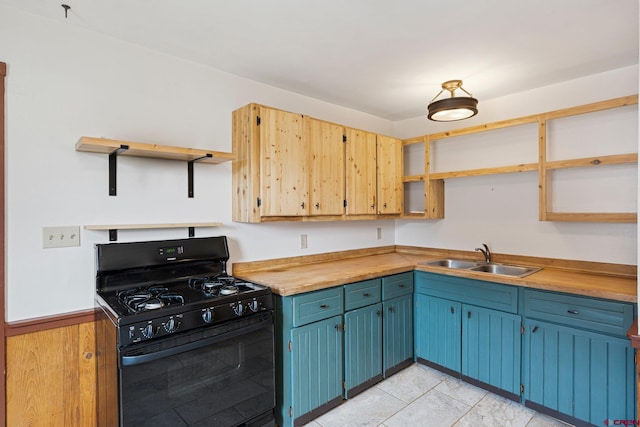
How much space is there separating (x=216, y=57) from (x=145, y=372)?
6.42 feet

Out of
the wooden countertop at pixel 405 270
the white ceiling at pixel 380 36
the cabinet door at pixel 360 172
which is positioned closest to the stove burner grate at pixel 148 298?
the wooden countertop at pixel 405 270

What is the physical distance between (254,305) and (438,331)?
172cm

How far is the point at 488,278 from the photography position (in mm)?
2547

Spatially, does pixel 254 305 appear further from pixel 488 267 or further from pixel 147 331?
pixel 488 267

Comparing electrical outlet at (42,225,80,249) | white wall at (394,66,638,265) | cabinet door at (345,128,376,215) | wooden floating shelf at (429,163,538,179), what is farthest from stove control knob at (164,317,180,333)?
white wall at (394,66,638,265)

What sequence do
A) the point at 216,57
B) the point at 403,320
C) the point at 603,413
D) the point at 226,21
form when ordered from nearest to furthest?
the point at 226,21, the point at 603,413, the point at 216,57, the point at 403,320

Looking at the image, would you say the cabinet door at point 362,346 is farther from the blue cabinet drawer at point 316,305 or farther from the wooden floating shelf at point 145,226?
the wooden floating shelf at point 145,226

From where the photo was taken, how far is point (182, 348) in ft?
5.52

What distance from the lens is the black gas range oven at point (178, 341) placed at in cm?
157

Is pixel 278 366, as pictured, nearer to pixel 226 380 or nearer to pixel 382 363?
pixel 226 380

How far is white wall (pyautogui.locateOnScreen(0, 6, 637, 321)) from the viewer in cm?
179

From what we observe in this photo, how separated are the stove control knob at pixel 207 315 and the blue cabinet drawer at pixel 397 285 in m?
1.45

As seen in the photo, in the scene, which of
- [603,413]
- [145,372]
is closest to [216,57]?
[145,372]

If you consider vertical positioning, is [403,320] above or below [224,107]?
below
